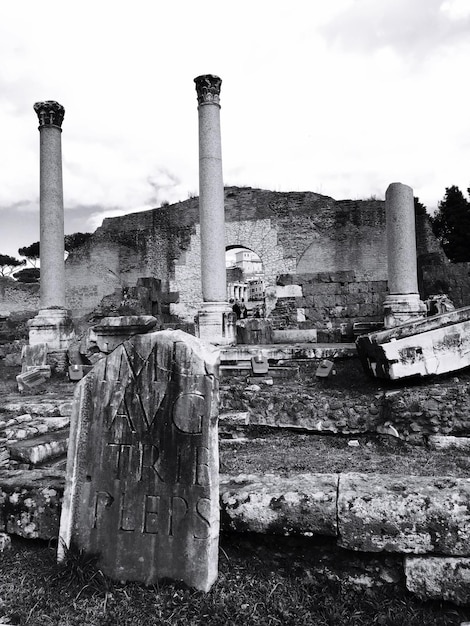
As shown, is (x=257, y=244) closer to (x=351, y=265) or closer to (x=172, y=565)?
(x=351, y=265)

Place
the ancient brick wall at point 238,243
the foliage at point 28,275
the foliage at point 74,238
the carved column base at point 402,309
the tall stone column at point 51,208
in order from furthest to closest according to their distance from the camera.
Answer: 1. the foliage at point 28,275
2. the foliage at point 74,238
3. the ancient brick wall at point 238,243
4. the tall stone column at point 51,208
5. the carved column base at point 402,309

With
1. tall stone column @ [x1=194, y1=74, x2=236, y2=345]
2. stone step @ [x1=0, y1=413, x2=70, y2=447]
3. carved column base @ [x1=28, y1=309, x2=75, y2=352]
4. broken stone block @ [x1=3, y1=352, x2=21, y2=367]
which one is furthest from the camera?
broken stone block @ [x1=3, y1=352, x2=21, y2=367]

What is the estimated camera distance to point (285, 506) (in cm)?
253

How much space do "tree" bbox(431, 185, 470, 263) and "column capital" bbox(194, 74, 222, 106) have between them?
14.4 m

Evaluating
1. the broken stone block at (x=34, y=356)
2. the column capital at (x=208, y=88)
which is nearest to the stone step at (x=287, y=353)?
the broken stone block at (x=34, y=356)

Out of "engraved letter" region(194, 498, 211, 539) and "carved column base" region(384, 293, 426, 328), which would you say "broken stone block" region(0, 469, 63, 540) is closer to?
"engraved letter" region(194, 498, 211, 539)

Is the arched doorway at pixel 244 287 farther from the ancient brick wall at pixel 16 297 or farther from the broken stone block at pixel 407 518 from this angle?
the broken stone block at pixel 407 518

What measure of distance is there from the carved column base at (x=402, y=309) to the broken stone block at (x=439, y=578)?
7907mm

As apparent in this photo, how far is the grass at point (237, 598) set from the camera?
2221 mm

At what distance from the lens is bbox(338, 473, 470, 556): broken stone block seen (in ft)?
7.48

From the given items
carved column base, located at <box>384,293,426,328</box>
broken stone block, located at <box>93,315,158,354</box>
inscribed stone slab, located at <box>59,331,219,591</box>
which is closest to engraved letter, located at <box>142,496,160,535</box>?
inscribed stone slab, located at <box>59,331,219,591</box>

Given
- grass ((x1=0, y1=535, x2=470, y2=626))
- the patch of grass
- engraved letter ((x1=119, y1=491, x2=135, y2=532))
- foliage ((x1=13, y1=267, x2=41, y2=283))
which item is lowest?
grass ((x1=0, y1=535, x2=470, y2=626))

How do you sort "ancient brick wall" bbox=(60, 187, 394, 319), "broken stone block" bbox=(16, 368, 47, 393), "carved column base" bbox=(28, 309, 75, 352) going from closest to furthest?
"broken stone block" bbox=(16, 368, 47, 393), "carved column base" bbox=(28, 309, 75, 352), "ancient brick wall" bbox=(60, 187, 394, 319)

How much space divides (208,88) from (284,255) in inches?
270
